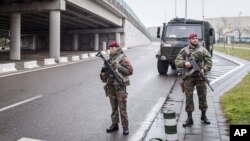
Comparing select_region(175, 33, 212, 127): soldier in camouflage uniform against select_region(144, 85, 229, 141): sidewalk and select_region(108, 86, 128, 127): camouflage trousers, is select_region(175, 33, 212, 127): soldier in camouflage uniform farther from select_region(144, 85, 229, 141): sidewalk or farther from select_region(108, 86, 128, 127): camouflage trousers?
select_region(108, 86, 128, 127): camouflage trousers

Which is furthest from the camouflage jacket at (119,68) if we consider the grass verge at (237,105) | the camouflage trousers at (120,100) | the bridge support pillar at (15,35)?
the bridge support pillar at (15,35)

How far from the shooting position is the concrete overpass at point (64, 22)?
32.0m

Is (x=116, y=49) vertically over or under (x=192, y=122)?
over

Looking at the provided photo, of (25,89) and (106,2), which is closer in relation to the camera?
(25,89)

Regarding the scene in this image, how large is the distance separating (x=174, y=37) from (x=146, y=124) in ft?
35.6

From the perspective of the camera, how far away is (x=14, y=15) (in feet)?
109

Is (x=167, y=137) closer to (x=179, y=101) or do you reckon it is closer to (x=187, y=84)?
(x=187, y=84)

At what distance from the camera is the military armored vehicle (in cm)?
1811

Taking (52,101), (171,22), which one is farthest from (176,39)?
(52,101)

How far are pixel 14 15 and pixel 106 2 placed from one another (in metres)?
13.2

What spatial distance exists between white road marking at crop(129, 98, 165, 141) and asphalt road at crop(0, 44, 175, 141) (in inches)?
4.1

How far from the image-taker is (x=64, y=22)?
55.2m

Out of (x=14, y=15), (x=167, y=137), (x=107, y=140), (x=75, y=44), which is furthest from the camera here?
(x=75, y=44)

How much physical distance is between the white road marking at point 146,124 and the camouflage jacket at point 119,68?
3.38 feet
